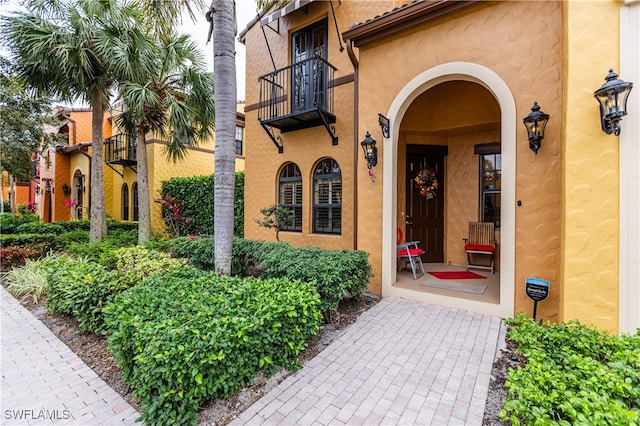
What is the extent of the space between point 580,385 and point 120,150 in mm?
17639

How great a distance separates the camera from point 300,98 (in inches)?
286

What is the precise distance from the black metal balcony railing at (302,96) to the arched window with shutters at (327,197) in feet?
3.66

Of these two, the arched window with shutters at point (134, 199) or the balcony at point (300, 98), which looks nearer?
the balcony at point (300, 98)

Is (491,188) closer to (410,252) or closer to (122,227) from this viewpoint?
(410,252)

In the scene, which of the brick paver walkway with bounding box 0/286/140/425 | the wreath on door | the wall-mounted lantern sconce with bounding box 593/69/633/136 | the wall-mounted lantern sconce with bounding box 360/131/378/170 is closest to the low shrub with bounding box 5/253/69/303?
the brick paver walkway with bounding box 0/286/140/425

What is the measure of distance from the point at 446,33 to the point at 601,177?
3.28m

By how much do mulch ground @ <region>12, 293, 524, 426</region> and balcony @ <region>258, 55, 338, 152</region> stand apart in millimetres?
4386

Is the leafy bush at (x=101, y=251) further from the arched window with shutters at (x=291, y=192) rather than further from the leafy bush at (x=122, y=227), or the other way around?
the arched window with shutters at (x=291, y=192)

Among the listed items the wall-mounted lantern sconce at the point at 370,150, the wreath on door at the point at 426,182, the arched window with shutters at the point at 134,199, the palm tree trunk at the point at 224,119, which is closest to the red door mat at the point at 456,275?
the wreath on door at the point at 426,182

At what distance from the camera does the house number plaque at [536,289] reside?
3639mm

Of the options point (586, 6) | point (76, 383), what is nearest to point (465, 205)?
point (586, 6)

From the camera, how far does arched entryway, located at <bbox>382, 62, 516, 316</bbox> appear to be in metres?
4.21

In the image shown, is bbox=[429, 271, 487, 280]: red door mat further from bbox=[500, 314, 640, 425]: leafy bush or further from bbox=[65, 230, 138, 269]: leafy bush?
bbox=[65, 230, 138, 269]: leafy bush

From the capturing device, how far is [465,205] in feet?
23.5
